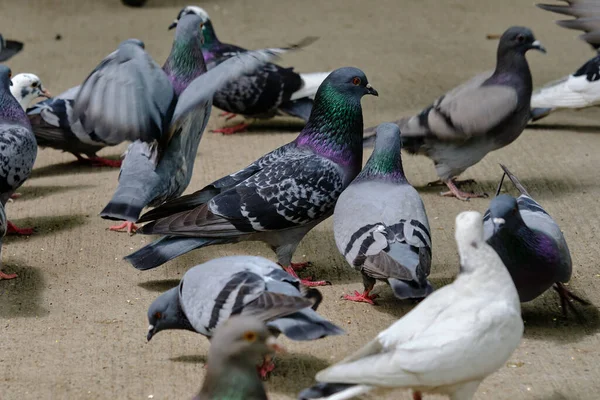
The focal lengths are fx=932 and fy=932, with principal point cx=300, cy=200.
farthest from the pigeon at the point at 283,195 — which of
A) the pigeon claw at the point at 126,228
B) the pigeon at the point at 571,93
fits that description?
the pigeon at the point at 571,93

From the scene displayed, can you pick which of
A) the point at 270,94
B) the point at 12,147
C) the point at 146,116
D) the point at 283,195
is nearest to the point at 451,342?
the point at 283,195

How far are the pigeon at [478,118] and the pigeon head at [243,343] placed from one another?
3.08 meters

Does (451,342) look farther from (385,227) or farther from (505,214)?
(385,227)

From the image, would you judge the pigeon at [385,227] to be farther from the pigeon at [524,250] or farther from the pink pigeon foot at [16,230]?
the pink pigeon foot at [16,230]

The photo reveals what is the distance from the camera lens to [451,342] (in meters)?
2.86

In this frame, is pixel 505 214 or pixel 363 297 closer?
pixel 505 214

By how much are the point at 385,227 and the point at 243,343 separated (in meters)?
1.43

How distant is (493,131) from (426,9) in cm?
504

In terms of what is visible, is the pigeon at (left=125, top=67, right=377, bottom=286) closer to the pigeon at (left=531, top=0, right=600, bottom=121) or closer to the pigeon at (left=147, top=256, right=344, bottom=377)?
the pigeon at (left=147, top=256, right=344, bottom=377)

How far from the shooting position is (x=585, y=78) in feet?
22.0

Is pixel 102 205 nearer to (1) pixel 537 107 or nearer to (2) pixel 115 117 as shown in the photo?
(2) pixel 115 117

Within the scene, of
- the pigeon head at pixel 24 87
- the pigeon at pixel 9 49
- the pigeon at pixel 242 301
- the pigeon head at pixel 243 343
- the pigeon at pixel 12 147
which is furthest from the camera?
the pigeon at pixel 9 49

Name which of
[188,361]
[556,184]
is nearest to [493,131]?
[556,184]

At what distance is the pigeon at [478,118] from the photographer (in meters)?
5.48
